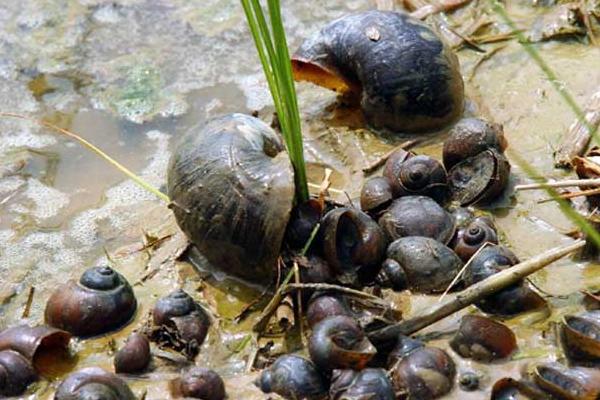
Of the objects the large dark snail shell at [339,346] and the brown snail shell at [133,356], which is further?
the brown snail shell at [133,356]

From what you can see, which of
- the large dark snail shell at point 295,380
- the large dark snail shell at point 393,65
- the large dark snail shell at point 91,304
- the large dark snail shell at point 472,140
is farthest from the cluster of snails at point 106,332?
the large dark snail shell at point 393,65

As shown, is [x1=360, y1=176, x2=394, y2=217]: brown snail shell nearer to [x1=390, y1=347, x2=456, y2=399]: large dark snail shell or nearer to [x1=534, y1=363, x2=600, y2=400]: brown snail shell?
[x1=390, y1=347, x2=456, y2=399]: large dark snail shell

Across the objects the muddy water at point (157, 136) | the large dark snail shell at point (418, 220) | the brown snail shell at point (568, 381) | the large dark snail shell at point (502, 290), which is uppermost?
the brown snail shell at point (568, 381)

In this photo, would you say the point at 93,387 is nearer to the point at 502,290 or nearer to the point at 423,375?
the point at 423,375

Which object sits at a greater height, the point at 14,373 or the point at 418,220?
the point at 418,220

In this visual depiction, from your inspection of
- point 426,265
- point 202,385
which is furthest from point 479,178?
point 202,385

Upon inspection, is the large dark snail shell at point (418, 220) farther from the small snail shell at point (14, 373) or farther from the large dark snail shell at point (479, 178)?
the small snail shell at point (14, 373)
